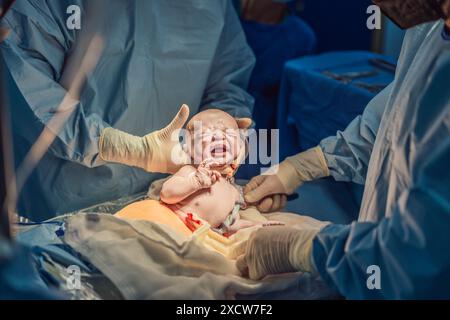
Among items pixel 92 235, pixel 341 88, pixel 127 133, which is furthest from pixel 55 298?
pixel 341 88

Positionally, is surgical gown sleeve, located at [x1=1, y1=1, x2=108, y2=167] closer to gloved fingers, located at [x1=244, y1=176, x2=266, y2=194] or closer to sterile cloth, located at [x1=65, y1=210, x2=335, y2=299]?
sterile cloth, located at [x1=65, y1=210, x2=335, y2=299]

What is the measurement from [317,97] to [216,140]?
4.07 feet

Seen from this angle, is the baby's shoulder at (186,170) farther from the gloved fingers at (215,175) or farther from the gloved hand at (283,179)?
the gloved hand at (283,179)

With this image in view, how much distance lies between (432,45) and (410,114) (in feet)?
0.56

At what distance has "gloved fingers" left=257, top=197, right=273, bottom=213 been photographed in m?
1.88

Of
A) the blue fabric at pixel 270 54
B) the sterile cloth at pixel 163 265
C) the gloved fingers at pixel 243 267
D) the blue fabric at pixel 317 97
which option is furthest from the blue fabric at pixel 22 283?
the blue fabric at pixel 270 54

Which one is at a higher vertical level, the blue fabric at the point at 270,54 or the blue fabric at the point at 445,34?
the blue fabric at the point at 445,34

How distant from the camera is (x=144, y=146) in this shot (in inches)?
67.4

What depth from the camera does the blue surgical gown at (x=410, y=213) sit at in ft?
3.84

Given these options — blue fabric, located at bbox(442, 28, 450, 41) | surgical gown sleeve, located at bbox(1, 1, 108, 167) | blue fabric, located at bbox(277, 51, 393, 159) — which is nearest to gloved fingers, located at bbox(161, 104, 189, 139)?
surgical gown sleeve, located at bbox(1, 1, 108, 167)

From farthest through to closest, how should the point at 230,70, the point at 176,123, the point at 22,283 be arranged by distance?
the point at 230,70 → the point at 176,123 → the point at 22,283

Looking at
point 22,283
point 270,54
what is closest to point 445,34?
point 22,283

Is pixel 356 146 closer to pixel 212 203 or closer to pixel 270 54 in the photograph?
pixel 212 203
